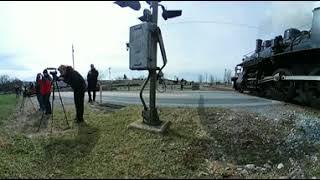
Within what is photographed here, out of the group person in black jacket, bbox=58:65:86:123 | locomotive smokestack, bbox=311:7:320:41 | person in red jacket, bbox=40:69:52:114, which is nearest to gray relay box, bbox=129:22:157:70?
A: person in black jacket, bbox=58:65:86:123

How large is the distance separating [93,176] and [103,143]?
7.42 ft

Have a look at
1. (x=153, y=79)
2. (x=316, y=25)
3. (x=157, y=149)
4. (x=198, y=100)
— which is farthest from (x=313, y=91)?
(x=157, y=149)

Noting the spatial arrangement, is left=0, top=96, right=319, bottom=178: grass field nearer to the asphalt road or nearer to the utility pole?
the utility pole

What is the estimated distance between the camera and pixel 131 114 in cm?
1196

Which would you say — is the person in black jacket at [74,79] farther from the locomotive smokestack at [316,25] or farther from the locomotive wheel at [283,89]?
the locomotive smokestack at [316,25]

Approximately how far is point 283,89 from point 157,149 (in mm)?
10695

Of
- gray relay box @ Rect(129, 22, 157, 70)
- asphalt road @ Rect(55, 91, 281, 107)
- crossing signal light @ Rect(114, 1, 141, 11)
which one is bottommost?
asphalt road @ Rect(55, 91, 281, 107)

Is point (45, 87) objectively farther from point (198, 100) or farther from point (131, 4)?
→ point (131, 4)

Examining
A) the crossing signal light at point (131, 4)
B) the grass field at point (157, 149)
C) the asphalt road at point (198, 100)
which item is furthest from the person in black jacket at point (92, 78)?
the crossing signal light at point (131, 4)

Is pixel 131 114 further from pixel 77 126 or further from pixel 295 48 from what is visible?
pixel 295 48

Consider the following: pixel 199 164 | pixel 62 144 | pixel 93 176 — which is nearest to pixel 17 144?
pixel 62 144

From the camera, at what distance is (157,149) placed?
8.29m

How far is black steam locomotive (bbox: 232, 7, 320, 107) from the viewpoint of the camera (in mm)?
15836

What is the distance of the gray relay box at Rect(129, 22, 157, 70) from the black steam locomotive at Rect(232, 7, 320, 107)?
24.2ft
